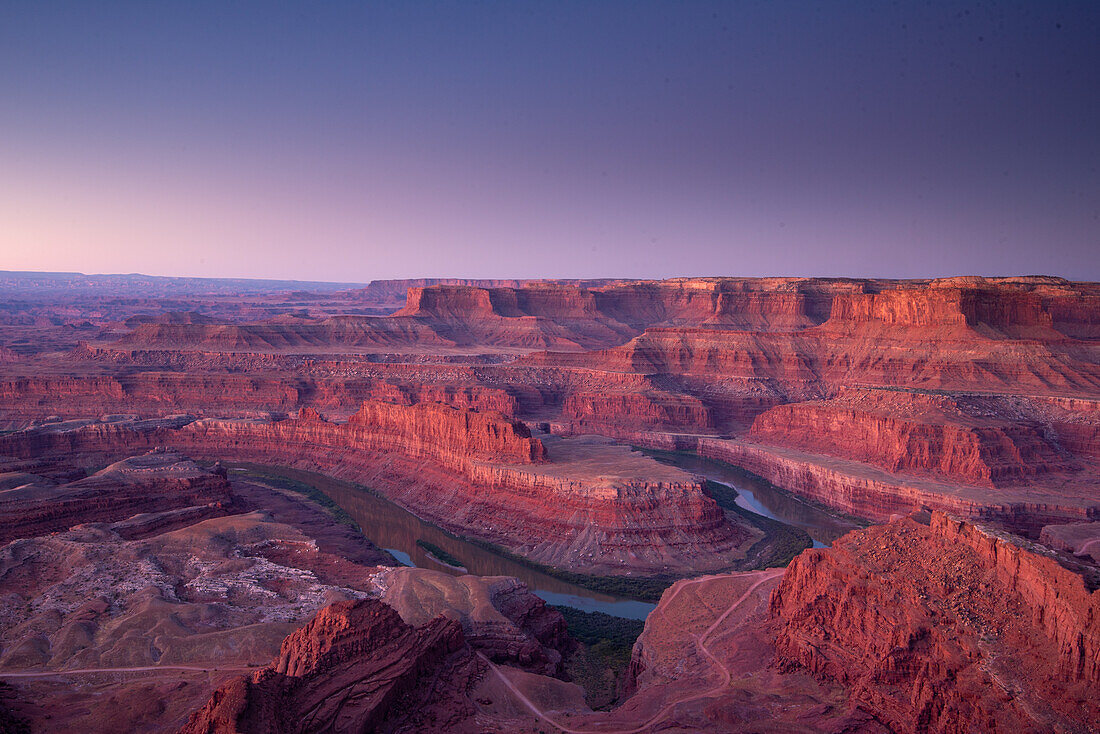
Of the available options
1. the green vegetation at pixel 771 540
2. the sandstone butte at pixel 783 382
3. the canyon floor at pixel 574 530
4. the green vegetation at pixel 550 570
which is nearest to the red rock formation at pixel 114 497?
the canyon floor at pixel 574 530

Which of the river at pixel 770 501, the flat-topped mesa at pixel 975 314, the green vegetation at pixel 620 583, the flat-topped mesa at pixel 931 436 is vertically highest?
the flat-topped mesa at pixel 975 314

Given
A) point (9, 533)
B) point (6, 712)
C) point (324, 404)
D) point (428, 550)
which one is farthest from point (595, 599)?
point (324, 404)

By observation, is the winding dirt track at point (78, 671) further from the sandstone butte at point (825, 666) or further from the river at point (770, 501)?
the river at point (770, 501)

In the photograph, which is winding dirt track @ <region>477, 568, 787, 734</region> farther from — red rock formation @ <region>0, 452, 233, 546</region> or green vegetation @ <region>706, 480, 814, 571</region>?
red rock formation @ <region>0, 452, 233, 546</region>

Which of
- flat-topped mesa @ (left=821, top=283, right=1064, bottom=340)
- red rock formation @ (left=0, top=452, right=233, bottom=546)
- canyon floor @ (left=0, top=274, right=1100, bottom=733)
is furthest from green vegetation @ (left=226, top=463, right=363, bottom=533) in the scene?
flat-topped mesa @ (left=821, top=283, right=1064, bottom=340)

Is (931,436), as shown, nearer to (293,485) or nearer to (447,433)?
(447,433)

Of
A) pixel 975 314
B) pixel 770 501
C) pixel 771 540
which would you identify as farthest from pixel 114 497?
pixel 975 314

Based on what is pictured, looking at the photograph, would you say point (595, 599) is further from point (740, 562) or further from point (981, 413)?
point (981, 413)
